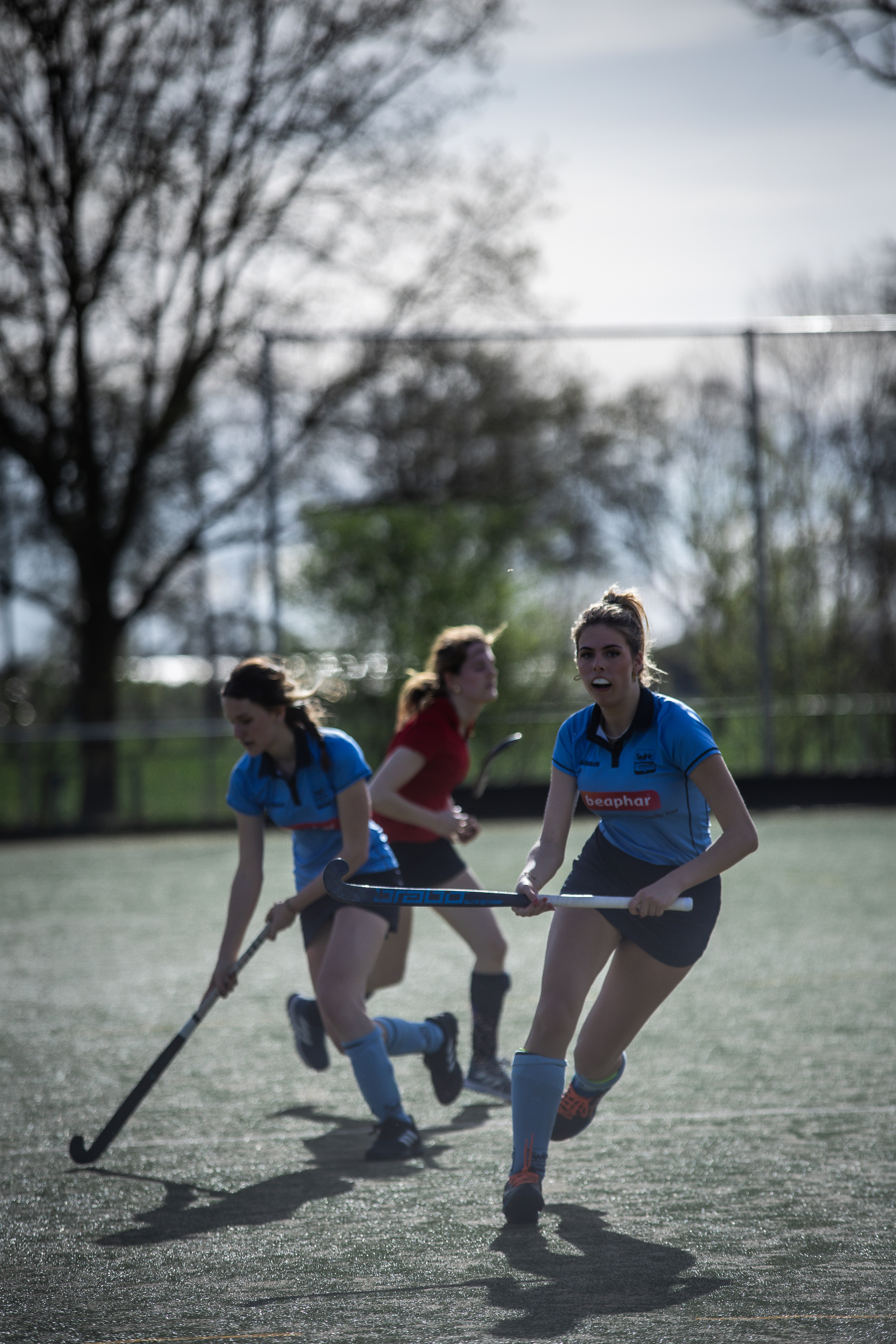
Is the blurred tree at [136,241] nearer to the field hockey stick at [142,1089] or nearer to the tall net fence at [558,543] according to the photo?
the tall net fence at [558,543]

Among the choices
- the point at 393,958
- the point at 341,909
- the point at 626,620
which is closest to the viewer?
the point at 626,620

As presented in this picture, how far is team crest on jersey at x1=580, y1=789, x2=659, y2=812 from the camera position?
11.4ft

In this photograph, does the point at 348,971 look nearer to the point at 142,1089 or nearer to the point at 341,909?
the point at 341,909

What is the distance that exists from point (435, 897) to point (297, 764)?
3.13 feet

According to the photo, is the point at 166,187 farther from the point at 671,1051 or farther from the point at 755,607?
the point at 671,1051

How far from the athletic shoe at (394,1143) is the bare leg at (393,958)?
804mm

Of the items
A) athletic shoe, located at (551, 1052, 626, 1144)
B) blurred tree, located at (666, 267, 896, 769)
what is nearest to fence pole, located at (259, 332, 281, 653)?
blurred tree, located at (666, 267, 896, 769)

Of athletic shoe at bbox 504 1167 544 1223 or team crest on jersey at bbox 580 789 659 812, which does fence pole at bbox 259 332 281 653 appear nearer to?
team crest on jersey at bbox 580 789 659 812

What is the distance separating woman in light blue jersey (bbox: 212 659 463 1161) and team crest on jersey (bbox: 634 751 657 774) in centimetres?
100

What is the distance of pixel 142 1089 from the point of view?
4168 millimetres

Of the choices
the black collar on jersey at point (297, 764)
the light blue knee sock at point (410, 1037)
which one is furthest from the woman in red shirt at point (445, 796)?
the black collar on jersey at point (297, 764)

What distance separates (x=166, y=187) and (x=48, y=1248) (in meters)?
14.4

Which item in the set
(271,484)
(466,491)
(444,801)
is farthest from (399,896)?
(466,491)

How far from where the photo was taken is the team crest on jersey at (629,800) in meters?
3.46
